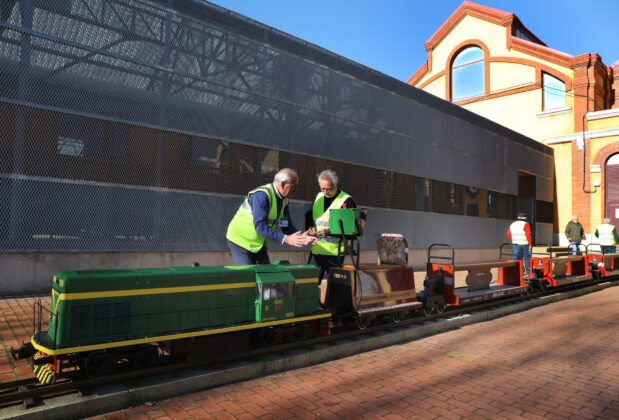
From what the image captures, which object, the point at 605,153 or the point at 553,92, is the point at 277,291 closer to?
the point at 605,153

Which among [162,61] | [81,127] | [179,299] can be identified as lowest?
[179,299]

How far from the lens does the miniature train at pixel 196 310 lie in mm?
3965

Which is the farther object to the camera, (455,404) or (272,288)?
(272,288)

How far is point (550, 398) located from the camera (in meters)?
4.48

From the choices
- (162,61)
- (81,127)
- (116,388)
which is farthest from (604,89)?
(116,388)

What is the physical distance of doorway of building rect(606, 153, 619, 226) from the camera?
2697 cm

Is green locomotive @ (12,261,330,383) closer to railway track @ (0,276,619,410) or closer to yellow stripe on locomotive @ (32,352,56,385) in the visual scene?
yellow stripe on locomotive @ (32,352,56,385)

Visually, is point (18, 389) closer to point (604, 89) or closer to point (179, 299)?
point (179, 299)

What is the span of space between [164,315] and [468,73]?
3519 centimetres

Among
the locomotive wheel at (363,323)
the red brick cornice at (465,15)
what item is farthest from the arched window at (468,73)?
the locomotive wheel at (363,323)

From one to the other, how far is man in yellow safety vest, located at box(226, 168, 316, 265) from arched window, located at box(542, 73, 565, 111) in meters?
30.6

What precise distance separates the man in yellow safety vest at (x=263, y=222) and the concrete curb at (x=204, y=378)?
1.31m

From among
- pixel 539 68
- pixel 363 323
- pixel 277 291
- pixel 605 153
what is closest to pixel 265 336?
pixel 277 291

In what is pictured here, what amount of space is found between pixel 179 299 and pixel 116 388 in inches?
Answer: 39.6
